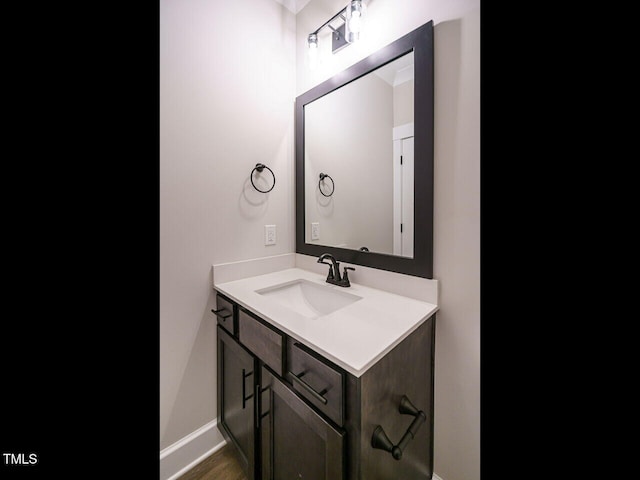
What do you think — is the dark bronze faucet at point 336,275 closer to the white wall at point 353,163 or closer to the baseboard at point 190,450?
the white wall at point 353,163

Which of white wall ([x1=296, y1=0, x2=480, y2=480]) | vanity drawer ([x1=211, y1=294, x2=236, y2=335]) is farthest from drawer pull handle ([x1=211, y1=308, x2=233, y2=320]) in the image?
white wall ([x1=296, y1=0, x2=480, y2=480])

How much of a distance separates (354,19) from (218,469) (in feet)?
6.97

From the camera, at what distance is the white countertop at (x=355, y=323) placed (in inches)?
26.7

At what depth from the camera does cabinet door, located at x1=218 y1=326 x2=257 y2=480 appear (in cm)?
103

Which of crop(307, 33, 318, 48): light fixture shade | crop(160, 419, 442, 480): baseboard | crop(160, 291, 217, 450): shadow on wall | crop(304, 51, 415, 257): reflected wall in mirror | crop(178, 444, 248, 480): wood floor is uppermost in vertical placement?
crop(307, 33, 318, 48): light fixture shade

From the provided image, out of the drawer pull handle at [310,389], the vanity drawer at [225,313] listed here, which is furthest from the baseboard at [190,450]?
the drawer pull handle at [310,389]

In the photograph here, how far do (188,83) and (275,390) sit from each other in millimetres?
1339

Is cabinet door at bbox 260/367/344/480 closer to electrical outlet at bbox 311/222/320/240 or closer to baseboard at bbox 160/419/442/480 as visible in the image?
baseboard at bbox 160/419/442/480

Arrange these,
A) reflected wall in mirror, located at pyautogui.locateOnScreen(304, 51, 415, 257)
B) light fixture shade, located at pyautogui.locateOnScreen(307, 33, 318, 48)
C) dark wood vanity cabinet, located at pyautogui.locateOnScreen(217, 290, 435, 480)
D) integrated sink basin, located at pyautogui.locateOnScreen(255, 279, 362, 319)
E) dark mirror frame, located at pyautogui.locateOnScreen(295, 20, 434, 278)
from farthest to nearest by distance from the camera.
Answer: light fixture shade, located at pyautogui.locateOnScreen(307, 33, 318, 48)
integrated sink basin, located at pyautogui.locateOnScreen(255, 279, 362, 319)
reflected wall in mirror, located at pyautogui.locateOnScreen(304, 51, 415, 257)
dark mirror frame, located at pyautogui.locateOnScreen(295, 20, 434, 278)
dark wood vanity cabinet, located at pyautogui.locateOnScreen(217, 290, 435, 480)

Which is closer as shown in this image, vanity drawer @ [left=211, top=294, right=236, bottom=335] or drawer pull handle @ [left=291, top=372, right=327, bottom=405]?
drawer pull handle @ [left=291, top=372, right=327, bottom=405]

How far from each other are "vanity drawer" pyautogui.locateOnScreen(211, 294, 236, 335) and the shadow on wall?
0.05 meters
